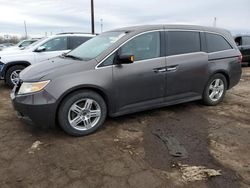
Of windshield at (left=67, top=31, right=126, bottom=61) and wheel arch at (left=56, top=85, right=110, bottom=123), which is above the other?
windshield at (left=67, top=31, right=126, bottom=61)

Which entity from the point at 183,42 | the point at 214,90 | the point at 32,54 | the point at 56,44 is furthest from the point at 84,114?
the point at 56,44

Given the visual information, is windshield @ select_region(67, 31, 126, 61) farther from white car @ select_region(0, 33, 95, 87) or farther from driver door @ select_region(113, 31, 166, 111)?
white car @ select_region(0, 33, 95, 87)

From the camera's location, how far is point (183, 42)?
4.67 meters

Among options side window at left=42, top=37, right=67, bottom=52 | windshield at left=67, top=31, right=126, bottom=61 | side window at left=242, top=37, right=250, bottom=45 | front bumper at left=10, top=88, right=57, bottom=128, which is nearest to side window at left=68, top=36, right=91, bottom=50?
side window at left=42, top=37, right=67, bottom=52

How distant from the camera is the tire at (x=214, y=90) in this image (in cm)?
512

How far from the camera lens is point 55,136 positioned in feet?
12.4

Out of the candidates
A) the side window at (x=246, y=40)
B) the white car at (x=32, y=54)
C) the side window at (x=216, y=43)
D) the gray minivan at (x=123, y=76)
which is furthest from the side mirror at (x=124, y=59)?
the side window at (x=246, y=40)

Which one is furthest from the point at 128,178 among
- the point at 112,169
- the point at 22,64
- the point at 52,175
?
the point at 22,64

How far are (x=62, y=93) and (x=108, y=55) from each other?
0.96 meters

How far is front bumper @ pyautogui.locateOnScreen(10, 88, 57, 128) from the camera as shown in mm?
3431

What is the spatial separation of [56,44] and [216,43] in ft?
16.4

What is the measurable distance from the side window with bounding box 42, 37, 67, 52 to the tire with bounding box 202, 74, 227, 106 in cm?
487

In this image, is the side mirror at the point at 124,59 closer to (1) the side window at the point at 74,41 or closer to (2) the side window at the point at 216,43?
(2) the side window at the point at 216,43

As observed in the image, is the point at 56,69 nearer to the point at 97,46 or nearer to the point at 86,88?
the point at 86,88
